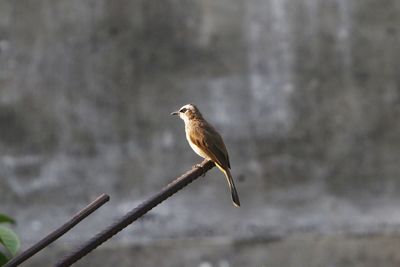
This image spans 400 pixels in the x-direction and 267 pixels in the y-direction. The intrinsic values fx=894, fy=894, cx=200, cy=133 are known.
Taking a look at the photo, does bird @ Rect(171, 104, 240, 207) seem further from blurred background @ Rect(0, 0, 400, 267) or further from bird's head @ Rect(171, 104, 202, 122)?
blurred background @ Rect(0, 0, 400, 267)

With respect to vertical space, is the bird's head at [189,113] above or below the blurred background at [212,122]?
below

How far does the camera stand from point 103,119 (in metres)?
7.62

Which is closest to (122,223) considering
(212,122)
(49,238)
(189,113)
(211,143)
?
(49,238)

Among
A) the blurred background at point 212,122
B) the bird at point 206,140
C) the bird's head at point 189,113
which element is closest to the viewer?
the bird at point 206,140

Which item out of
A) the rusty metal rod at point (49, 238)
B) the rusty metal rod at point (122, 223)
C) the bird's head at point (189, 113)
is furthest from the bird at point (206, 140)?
the rusty metal rod at point (49, 238)

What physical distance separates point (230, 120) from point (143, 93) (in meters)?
0.77

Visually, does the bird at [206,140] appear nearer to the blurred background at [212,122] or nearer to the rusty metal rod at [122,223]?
the rusty metal rod at [122,223]

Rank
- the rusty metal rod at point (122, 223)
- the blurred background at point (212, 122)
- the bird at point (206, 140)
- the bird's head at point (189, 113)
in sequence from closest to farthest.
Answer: the rusty metal rod at point (122, 223)
the bird at point (206, 140)
the bird's head at point (189, 113)
the blurred background at point (212, 122)

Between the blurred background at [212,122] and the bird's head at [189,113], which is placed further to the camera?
the blurred background at [212,122]

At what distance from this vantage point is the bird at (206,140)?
408cm

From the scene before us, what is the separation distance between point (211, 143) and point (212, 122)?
3207 millimetres

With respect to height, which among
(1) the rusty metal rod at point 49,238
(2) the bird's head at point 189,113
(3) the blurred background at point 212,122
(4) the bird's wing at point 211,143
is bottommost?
(1) the rusty metal rod at point 49,238

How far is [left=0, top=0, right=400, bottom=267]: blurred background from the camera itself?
7512 mm

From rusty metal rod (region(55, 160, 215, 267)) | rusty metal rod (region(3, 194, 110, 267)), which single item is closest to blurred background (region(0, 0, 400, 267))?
rusty metal rod (region(55, 160, 215, 267))
